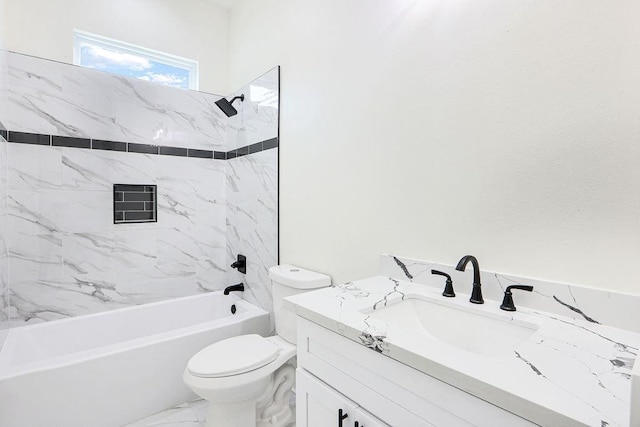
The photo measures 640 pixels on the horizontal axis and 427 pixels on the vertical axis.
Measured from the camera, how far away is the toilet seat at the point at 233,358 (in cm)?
146

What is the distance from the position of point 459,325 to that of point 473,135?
0.69 m

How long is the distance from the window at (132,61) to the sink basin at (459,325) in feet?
8.68

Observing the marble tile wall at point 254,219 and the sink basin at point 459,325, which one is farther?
the marble tile wall at point 254,219

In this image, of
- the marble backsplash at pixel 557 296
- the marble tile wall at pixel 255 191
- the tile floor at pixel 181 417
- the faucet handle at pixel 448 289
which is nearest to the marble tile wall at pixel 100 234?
the marble tile wall at pixel 255 191

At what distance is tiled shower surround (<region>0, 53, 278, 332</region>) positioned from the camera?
212 cm

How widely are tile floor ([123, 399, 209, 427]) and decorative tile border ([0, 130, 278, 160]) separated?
5.81ft

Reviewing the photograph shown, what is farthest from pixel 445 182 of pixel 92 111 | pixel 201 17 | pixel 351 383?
pixel 201 17

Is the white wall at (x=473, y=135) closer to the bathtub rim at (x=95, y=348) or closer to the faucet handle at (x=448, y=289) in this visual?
the faucet handle at (x=448, y=289)

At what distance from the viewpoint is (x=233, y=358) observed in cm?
156

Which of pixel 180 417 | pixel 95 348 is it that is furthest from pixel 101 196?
pixel 180 417

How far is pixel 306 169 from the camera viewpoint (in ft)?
6.49

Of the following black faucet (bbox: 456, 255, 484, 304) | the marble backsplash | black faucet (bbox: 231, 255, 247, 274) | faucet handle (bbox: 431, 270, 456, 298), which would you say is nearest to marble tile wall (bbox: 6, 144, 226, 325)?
black faucet (bbox: 231, 255, 247, 274)

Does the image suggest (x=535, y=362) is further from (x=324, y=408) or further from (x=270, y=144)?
(x=270, y=144)

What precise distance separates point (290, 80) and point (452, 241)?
4.89 feet
